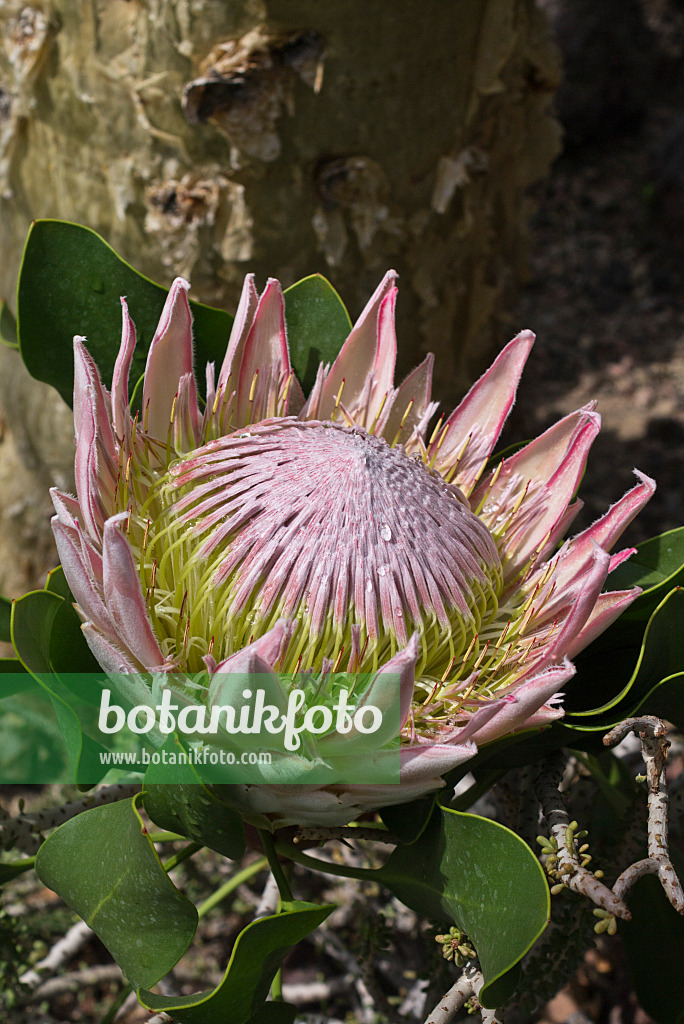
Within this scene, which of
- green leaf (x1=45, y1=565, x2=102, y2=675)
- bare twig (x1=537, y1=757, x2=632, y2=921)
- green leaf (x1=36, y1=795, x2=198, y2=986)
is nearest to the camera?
bare twig (x1=537, y1=757, x2=632, y2=921)

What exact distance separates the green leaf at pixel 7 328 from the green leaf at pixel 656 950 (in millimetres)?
1067

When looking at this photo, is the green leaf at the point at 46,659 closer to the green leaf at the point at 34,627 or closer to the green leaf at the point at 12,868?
the green leaf at the point at 34,627

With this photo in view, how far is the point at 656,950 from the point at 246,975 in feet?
1.73

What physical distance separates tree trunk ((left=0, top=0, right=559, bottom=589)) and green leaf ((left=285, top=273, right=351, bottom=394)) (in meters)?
0.66

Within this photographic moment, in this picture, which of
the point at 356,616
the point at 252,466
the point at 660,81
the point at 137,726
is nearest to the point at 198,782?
the point at 137,726

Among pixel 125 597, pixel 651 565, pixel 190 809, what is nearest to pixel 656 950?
pixel 651 565

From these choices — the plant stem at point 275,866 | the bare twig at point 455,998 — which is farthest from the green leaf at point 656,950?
the plant stem at point 275,866

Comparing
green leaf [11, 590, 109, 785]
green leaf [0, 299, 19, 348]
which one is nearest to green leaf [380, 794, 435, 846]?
green leaf [11, 590, 109, 785]

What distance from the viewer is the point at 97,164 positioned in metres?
1.81

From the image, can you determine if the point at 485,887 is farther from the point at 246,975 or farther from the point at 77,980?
the point at 77,980

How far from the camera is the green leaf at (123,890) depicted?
812 millimetres

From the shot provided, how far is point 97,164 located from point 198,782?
4.88 ft

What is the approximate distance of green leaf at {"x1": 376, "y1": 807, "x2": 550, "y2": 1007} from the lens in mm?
738

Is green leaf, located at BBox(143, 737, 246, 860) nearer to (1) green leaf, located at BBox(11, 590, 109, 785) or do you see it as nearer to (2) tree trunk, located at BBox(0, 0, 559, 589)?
(1) green leaf, located at BBox(11, 590, 109, 785)
